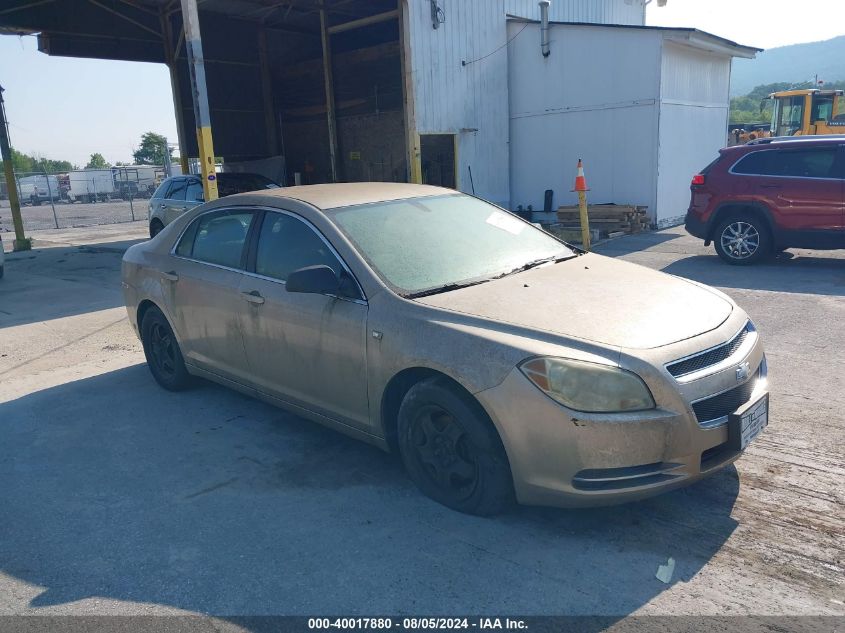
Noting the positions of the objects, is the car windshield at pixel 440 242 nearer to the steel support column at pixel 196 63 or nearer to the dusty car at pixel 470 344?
the dusty car at pixel 470 344

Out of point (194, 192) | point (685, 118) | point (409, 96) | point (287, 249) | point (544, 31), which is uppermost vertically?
point (544, 31)

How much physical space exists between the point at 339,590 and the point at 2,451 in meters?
3.09

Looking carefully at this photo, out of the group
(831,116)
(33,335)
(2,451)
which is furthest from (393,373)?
(831,116)

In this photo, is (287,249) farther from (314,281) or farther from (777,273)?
(777,273)

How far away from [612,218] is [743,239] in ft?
12.9

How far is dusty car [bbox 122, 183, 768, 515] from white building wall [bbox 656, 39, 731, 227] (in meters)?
10.6

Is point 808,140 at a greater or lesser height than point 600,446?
greater

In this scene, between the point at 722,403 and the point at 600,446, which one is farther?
the point at 722,403

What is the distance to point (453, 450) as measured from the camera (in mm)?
3379

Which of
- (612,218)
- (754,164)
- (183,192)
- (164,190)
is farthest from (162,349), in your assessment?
(612,218)

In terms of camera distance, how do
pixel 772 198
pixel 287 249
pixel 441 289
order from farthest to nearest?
pixel 772 198 → pixel 287 249 → pixel 441 289

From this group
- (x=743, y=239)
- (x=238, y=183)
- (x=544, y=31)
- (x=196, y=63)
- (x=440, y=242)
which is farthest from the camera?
(x=544, y=31)

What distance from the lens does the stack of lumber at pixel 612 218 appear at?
43.4 ft

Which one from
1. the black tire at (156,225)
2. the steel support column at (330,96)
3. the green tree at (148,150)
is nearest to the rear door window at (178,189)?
the black tire at (156,225)
